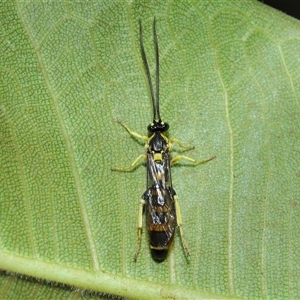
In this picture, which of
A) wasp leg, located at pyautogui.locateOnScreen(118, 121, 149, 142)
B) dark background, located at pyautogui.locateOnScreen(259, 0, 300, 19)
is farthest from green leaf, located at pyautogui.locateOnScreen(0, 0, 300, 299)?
dark background, located at pyautogui.locateOnScreen(259, 0, 300, 19)

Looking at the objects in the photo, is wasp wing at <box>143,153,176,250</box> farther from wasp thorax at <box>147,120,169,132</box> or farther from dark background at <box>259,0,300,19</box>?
dark background at <box>259,0,300,19</box>

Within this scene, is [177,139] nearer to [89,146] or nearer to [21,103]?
[89,146]

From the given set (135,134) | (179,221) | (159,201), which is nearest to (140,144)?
(135,134)

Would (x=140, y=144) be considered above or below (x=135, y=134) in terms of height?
below

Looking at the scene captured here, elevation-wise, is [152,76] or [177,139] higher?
[152,76]

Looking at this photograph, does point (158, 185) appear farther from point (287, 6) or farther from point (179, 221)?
point (287, 6)

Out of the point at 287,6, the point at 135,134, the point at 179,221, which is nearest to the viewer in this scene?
the point at 179,221

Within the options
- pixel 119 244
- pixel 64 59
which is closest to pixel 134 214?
pixel 119 244
